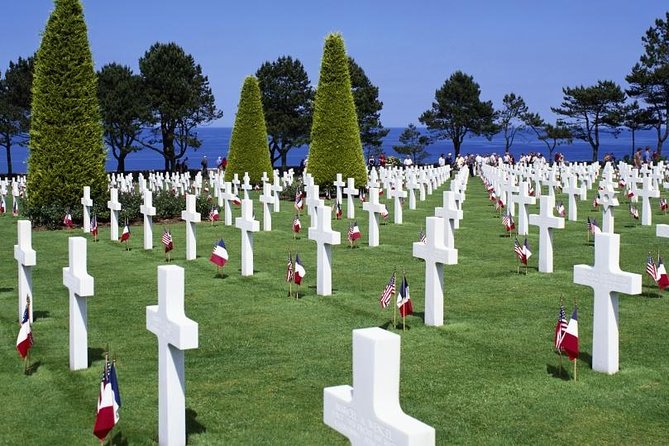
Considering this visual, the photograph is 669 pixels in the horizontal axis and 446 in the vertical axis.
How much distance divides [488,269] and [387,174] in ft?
69.6

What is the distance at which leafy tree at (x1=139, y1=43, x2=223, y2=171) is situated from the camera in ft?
174

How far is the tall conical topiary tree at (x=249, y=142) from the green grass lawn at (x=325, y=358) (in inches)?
782

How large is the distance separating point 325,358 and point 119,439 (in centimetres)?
244

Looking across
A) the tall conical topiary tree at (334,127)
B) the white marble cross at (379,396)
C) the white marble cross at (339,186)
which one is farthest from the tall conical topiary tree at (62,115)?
the white marble cross at (379,396)

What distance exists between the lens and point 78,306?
7.49 metres

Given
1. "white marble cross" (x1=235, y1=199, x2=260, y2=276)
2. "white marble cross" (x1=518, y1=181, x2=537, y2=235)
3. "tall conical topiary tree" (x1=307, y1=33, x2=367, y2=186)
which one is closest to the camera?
"white marble cross" (x1=235, y1=199, x2=260, y2=276)

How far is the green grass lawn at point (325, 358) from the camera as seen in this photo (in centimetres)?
603

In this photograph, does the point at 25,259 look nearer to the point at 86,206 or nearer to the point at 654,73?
the point at 86,206

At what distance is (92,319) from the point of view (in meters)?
9.79

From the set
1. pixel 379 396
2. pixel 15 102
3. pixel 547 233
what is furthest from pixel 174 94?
pixel 379 396

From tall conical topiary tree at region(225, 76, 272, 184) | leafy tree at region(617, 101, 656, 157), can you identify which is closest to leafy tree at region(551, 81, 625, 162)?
leafy tree at region(617, 101, 656, 157)

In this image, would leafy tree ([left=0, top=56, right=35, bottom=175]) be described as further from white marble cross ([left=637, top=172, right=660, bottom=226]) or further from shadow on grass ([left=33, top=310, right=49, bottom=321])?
shadow on grass ([left=33, top=310, right=49, bottom=321])

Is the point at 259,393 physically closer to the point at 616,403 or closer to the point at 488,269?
the point at 616,403

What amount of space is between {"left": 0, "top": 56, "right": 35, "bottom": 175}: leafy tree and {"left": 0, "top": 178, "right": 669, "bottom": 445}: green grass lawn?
3988 centimetres
